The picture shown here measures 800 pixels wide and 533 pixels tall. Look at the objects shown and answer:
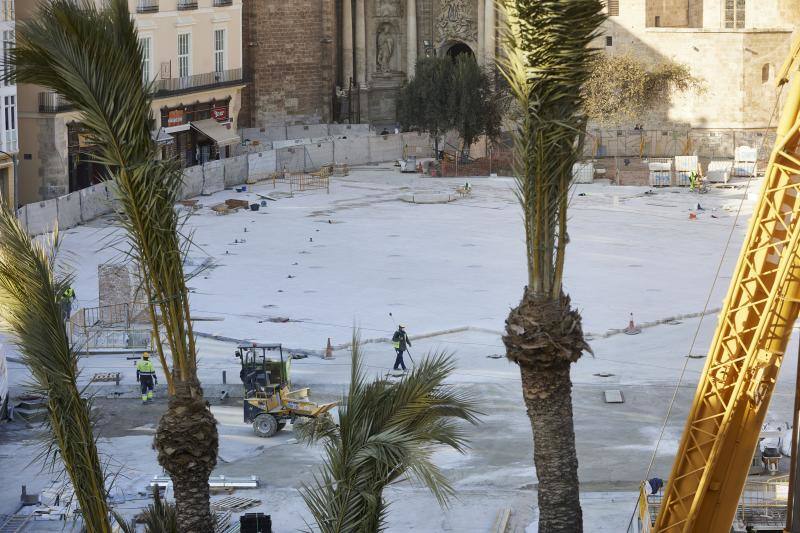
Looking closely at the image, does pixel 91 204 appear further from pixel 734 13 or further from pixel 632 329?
pixel 734 13

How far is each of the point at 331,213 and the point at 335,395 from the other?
2304 cm

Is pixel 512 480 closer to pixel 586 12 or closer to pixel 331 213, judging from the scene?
pixel 586 12

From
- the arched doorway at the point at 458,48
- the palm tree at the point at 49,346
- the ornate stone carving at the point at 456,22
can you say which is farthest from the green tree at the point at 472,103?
the palm tree at the point at 49,346

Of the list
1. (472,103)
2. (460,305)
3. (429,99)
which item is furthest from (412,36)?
(460,305)

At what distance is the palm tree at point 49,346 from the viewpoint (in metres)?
11.4

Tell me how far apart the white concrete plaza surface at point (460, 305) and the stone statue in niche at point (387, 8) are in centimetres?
1738

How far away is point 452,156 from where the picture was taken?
213ft

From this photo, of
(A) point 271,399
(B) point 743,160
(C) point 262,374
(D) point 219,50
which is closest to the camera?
(A) point 271,399

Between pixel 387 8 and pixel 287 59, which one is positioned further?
pixel 387 8

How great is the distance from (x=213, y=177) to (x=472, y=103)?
12229 millimetres

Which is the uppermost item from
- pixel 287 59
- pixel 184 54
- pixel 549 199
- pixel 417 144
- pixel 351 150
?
pixel 287 59

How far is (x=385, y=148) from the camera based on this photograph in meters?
66.2

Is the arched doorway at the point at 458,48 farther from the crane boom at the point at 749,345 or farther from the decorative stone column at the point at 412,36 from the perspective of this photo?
the crane boom at the point at 749,345

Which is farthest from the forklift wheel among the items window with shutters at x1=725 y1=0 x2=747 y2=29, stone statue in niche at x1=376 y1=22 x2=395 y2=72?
stone statue in niche at x1=376 y1=22 x2=395 y2=72
